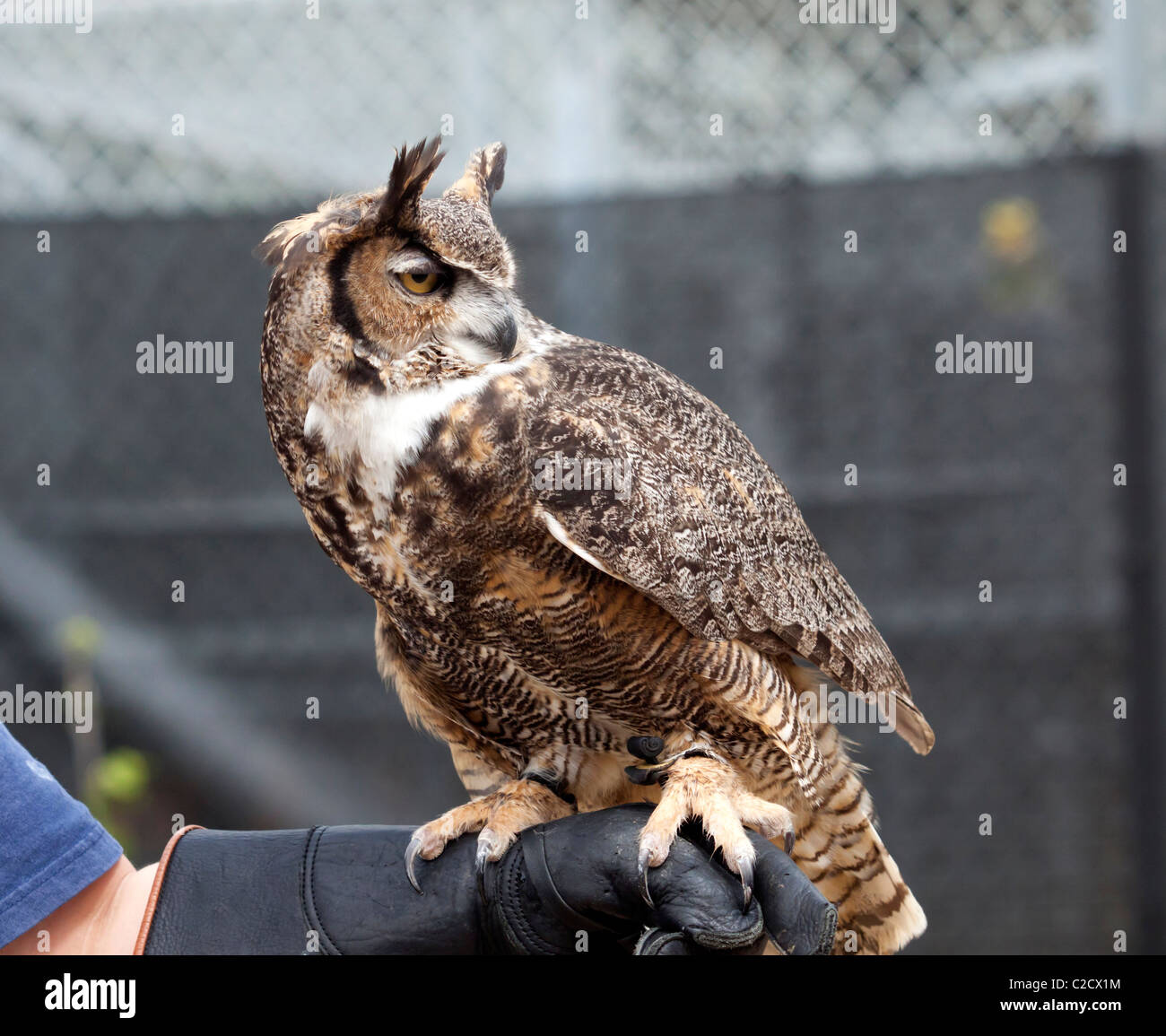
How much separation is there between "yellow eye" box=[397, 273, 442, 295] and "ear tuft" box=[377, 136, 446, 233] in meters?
0.06

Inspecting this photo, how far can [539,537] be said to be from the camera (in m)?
1.33

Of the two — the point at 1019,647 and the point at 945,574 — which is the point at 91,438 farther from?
the point at 1019,647

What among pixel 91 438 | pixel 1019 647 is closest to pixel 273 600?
pixel 91 438

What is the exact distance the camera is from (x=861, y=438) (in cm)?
286

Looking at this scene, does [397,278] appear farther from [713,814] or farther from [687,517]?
[713,814]

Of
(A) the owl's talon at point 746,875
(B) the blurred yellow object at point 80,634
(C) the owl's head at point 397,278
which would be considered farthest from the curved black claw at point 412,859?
(B) the blurred yellow object at point 80,634

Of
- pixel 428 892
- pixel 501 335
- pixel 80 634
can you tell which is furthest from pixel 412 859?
pixel 80 634

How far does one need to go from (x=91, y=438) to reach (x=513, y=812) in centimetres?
185

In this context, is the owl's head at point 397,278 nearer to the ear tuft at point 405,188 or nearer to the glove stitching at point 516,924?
the ear tuft at point 405,188

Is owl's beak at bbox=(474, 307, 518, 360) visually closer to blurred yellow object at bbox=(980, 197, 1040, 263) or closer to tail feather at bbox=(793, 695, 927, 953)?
tail feather at bbox=(793, 695, 927, 953)

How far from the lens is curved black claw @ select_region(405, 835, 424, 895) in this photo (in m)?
1.54

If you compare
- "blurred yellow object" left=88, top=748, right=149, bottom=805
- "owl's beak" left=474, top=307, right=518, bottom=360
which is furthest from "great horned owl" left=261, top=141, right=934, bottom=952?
"blurred yellow object" left=88, top=748, right=149, bottom=805

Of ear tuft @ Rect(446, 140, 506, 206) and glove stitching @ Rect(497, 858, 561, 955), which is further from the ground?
ear tuft @ Rect(446, 140, 506, 206)

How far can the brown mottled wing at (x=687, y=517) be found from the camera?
1336 mm
